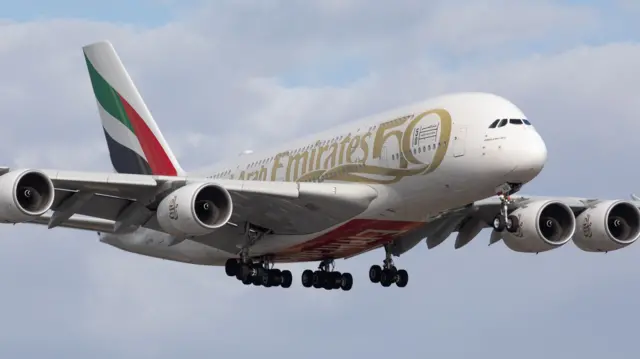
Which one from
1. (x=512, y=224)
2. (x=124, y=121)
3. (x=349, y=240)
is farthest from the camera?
(x=124, y=121)

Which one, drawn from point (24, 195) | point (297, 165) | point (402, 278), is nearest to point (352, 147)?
point (297, 165)

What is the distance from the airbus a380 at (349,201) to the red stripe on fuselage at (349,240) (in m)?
0.07

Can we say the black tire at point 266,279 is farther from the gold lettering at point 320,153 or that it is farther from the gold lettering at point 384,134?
the gold lettering at point 384,134

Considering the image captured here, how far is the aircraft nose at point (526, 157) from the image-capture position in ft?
139

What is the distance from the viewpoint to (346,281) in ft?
173

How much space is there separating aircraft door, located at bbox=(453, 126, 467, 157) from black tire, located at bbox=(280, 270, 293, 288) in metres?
10.3

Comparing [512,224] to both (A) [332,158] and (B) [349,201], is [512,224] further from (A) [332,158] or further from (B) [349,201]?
(A) [332,158]

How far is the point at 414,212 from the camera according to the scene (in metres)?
45.4

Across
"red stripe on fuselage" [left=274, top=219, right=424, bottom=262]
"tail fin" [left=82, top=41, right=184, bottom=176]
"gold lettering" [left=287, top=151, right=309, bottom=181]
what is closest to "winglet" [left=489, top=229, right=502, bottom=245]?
"red stripe on fuselage" [left=274, top=219, right=424, bottom=262]

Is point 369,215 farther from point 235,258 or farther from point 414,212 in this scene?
point 235,258

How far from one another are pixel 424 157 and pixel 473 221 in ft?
26.8

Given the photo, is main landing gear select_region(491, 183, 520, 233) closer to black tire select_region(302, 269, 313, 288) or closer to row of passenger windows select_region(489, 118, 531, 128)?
row of passenger windows select_region(489, 118, 531, 128)

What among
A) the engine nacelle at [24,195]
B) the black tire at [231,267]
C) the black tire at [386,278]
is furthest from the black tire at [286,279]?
the engine nacelle at [24,195]

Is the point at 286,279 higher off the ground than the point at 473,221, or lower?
lower
